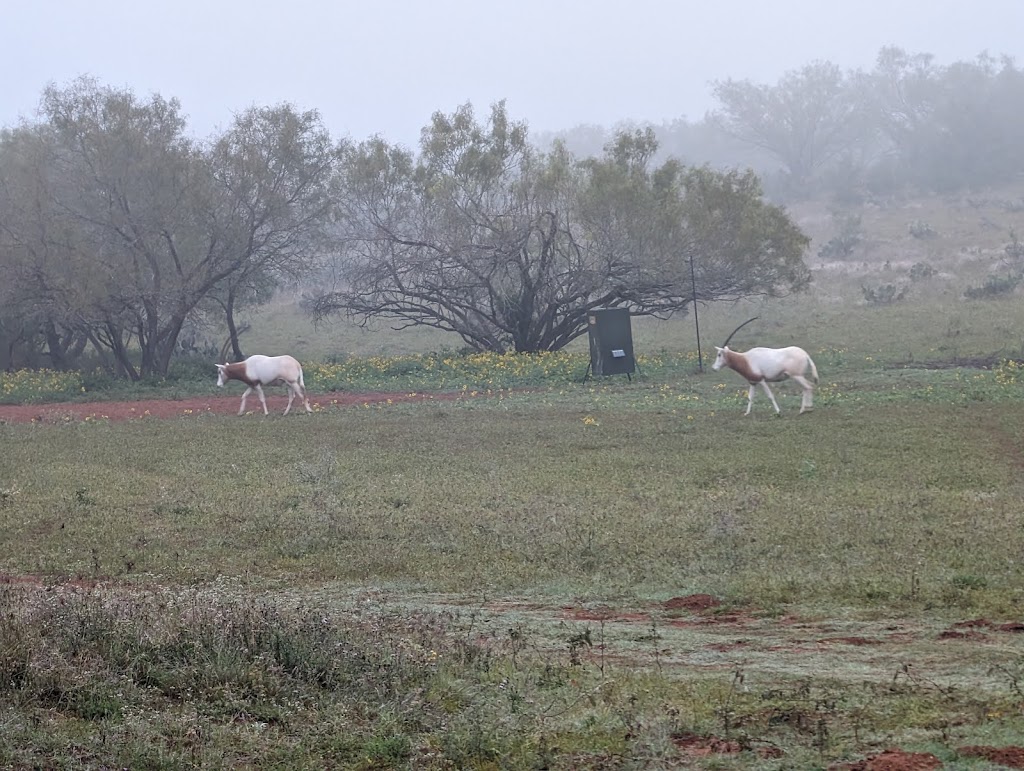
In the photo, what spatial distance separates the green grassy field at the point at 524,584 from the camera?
5395mm

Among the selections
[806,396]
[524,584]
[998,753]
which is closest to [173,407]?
[806,396]

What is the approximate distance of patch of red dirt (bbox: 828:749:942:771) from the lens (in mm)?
4754

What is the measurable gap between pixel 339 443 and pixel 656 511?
289 inches

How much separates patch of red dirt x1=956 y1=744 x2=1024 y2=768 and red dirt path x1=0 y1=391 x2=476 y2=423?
18274 millimetres

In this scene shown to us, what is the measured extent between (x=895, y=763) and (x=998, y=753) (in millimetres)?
429

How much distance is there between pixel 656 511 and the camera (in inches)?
475

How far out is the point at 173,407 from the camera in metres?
24.1

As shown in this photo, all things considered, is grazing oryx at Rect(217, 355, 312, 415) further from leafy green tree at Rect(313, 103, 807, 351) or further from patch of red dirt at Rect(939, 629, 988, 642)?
patch of red dirt at Rect(939, 629, 988, 642)

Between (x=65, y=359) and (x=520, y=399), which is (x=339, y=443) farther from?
(x=65, y=359)

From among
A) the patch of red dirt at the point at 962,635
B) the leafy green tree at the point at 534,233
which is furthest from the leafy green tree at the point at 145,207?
the patch of red dirt at the point at 962,635

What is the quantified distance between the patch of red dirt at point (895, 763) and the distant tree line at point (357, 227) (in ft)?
82.7

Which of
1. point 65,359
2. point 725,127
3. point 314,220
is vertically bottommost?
point 65,359

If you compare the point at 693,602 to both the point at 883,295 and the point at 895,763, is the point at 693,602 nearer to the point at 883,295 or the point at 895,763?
the point at 895,763

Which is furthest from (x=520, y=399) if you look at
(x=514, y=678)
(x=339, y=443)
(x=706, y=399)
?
(x=514, y=678)
